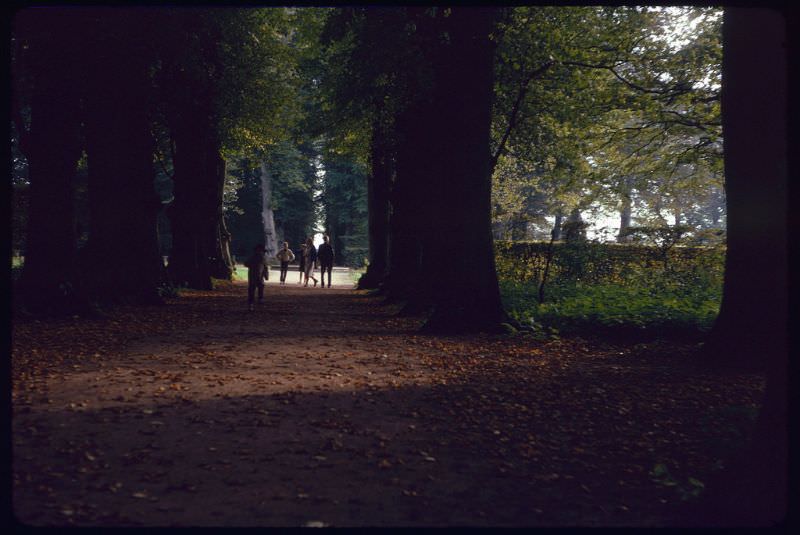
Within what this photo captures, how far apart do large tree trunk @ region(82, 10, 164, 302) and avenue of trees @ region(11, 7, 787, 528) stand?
0.14ft

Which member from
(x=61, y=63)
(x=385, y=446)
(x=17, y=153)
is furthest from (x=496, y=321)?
(x=17, y=153)

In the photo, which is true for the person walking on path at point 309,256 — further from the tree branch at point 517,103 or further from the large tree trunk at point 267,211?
the large tree trunk at point 267,211

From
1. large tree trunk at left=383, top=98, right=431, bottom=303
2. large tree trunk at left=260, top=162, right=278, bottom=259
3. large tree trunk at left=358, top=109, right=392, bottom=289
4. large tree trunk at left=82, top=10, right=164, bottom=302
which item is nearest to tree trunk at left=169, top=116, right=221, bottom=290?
large tree trunk at left=82, top=10, right=164, bottom=302

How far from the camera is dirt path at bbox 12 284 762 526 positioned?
4.37m

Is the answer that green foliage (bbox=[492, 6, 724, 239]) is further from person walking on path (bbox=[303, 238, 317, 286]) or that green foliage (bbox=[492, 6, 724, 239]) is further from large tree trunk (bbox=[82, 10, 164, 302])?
person walking on path (bbox=[303, 238, 317, 286])

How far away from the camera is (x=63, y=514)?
13.1ft

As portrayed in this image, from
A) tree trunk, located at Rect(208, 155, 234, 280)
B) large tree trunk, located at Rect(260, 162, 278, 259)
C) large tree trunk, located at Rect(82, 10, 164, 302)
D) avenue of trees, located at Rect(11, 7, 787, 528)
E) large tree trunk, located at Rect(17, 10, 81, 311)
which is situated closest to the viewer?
avenue of trees, located at Rect(11, 7, 787, 528)

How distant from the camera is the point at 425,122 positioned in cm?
1717

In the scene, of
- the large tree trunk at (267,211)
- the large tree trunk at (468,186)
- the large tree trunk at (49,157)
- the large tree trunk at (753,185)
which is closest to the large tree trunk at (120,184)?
the large tree trunk at (49,157)

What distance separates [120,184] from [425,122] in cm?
755

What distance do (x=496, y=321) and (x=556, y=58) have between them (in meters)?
7.31

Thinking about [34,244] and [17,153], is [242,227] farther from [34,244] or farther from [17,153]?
[34,244]

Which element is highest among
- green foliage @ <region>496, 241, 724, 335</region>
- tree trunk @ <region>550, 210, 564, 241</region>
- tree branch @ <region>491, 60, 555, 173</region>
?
tree branch @ <region>491, 60, 555, 173</region>

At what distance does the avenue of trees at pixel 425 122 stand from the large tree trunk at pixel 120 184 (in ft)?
0.14
